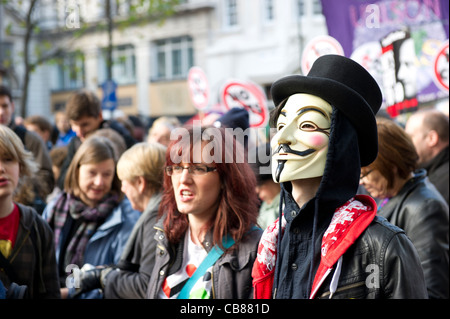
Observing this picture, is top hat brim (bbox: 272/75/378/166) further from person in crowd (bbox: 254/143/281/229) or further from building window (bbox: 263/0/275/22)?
building window (bbox: 263/0/275/22)

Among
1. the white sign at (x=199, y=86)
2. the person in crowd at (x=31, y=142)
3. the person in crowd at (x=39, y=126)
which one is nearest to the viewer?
the person in crowd at (x=31, y=142)

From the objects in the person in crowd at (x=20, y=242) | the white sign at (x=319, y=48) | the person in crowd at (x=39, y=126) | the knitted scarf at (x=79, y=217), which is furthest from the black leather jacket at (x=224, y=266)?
the person in crowd at (x=39, y=126)

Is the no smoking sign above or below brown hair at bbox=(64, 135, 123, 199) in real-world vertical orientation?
above

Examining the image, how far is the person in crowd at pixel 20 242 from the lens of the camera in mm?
2939

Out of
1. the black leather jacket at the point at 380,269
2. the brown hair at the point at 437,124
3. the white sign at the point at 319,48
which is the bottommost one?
the black leather jacket at the point at 380,269

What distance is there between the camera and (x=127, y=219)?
4.05 metres

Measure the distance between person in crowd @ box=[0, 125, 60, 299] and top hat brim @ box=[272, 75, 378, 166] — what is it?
160 centimetres

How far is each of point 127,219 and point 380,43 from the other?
3503 mm

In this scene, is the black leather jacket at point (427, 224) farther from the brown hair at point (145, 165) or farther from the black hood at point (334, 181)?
the brown hair at point (145, 165)

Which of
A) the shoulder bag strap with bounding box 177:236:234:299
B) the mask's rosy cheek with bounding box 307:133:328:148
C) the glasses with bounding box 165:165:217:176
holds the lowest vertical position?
the shoulder bag strap with bounding box 177:236:234:299

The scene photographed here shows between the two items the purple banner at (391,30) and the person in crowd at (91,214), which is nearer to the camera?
the person in crowd at (91,214)

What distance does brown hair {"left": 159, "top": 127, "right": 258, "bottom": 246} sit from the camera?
2919mm

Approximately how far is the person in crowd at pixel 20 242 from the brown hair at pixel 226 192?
2.18 feet

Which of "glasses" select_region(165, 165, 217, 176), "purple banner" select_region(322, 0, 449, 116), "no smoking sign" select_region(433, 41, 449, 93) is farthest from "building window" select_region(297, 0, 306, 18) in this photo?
"glasses" select_region(165, 165, 217, 176)
